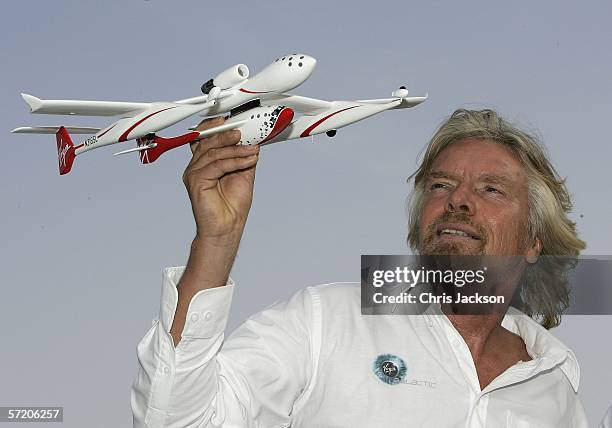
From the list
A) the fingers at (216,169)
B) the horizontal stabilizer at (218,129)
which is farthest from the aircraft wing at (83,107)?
the fingers at (216,169)

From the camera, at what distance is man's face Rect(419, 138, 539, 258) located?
9234 mm

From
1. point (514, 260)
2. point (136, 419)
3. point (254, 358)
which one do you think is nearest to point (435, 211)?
point (514, 260)

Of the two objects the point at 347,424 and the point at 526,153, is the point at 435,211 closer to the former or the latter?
the point at 526,153

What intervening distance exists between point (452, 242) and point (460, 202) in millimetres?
465

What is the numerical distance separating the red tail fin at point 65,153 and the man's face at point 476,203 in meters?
3.93

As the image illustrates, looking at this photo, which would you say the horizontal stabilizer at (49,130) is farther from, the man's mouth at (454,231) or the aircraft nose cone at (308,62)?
the man's mouth at (454,231)

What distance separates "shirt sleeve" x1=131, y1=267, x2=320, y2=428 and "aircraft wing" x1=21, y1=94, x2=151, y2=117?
2.39 m

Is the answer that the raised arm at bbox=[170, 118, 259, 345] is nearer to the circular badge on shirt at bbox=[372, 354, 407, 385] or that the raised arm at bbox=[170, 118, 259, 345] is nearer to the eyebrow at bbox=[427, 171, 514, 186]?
the circular badge on shirt at bbox=[372, 354, 407, 385]

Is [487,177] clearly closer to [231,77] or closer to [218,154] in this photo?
[231,77]

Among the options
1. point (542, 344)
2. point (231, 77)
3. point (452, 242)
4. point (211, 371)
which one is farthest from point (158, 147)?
point (542, 344)

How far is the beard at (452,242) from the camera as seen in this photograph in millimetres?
9141

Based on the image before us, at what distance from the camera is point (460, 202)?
30.5 feet

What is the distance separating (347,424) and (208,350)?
1.81 metres

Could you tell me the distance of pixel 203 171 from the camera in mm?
6734
